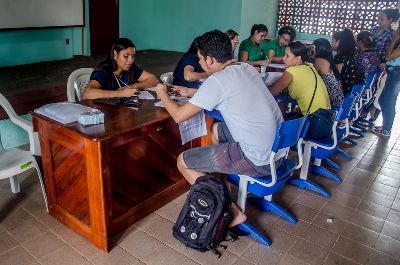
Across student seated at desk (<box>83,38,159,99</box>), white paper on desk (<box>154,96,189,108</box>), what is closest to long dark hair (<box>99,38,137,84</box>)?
student seated at desk (<box>83,38,159,99</box>)

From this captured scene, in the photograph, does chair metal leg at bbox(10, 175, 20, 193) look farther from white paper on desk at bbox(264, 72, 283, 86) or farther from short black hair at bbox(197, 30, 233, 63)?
white paper on desk at bbox(264, 72, 283, 86)

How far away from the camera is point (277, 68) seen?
3.89 m

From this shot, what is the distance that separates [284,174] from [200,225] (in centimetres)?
59

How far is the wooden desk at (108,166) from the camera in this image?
1.78m

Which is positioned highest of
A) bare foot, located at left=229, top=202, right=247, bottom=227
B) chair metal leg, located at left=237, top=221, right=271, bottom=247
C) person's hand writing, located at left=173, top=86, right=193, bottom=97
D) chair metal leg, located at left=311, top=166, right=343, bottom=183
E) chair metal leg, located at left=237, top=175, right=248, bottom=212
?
person's hand writing, located at left=173, top=86, right=193, bottom=97

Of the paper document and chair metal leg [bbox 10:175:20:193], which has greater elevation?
the paper document

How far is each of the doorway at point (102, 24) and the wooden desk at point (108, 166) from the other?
4486 millimetres

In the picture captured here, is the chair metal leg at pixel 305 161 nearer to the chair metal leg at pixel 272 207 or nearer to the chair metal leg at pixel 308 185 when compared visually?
the chair metal leg at pixel 308 185

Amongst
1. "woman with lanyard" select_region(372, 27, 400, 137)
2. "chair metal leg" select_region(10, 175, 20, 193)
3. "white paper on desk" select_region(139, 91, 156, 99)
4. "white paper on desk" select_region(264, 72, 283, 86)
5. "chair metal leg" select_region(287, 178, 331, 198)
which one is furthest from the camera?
"woman with lanyard" select_region(372, 27, 400, 137)

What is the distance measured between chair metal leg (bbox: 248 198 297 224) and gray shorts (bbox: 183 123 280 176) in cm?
54

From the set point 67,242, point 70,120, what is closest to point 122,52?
point 70,120

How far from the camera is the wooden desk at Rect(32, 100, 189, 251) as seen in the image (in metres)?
1.78

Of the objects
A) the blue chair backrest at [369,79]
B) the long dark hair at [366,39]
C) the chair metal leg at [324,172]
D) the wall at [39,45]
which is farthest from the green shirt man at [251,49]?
the wall at [39,45]

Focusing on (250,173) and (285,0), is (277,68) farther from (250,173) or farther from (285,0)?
(285,0)
